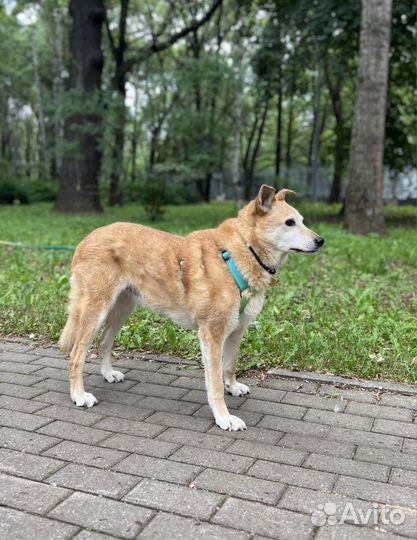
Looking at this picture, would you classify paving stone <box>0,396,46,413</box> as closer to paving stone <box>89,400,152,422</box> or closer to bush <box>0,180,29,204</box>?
paving stone <box>89,400,152,422</box>

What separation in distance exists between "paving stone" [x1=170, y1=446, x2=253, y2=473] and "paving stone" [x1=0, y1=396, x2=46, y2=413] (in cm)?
121

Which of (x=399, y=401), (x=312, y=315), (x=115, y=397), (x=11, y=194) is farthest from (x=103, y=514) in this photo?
(x=11, y=194)

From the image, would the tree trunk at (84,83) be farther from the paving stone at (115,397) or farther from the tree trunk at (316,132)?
the paving stone at (115,397)

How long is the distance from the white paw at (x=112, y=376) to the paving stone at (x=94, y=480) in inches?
58.7

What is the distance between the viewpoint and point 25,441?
3.42 m

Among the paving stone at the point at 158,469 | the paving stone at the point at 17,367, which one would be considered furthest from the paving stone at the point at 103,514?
the paving stone at the point at 17,367

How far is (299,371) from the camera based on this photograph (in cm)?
478

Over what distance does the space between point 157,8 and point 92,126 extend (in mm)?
22381

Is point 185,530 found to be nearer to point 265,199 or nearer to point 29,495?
point 29,495

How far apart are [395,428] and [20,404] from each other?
2.59 metres

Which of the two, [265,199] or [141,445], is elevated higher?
[265,199]

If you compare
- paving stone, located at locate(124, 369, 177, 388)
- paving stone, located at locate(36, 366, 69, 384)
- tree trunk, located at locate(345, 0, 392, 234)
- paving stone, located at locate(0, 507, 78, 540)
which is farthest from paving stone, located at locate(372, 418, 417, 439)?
tree trunk, located at locate(345, 0, 392, 234)

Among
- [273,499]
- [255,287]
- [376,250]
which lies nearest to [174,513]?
[273,499]

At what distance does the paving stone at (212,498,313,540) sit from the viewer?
253 centimetres
